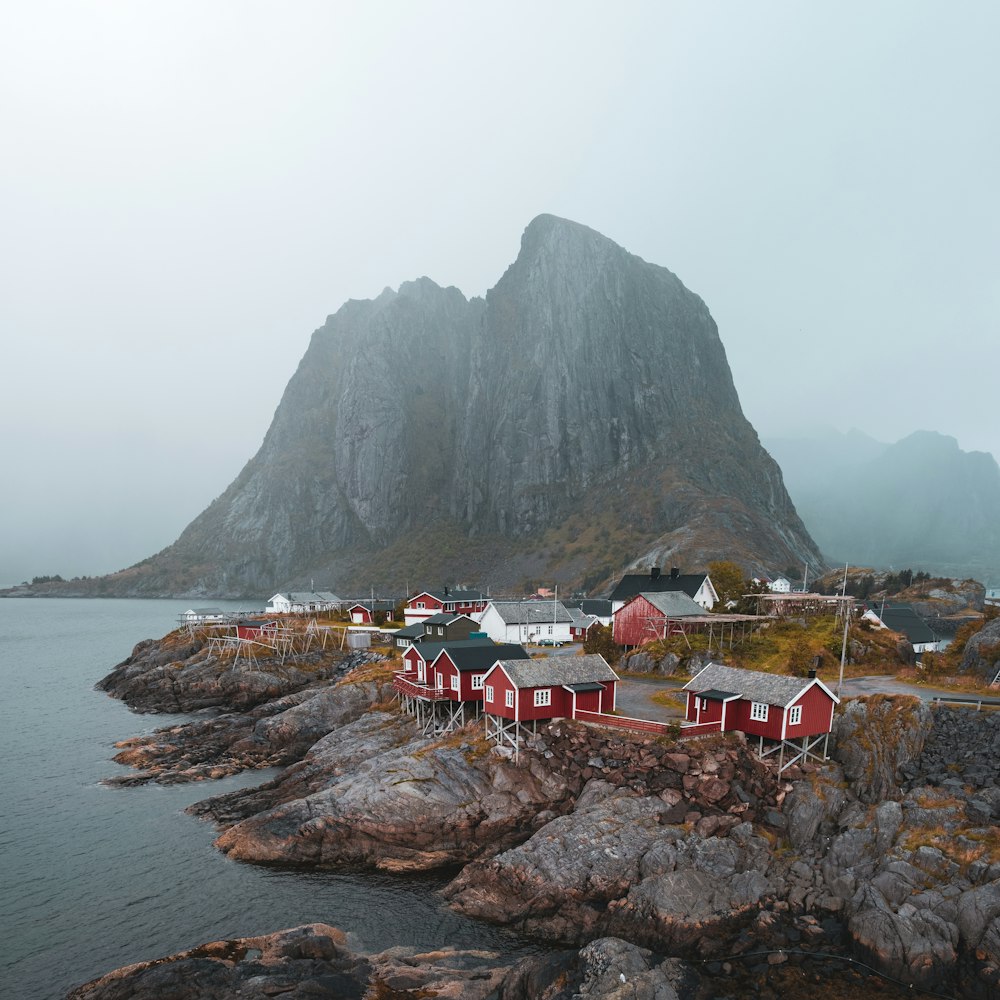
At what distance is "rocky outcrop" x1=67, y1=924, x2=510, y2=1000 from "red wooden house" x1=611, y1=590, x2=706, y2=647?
37.1m

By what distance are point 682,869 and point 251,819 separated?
24602 mm

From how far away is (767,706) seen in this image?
34031mm

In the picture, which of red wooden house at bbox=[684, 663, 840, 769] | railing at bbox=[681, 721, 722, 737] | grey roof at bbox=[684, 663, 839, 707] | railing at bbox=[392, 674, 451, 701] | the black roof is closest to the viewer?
red wooden house at bbox=[684, 663, 840, 769]

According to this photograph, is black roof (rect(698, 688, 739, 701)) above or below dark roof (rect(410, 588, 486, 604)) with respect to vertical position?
below

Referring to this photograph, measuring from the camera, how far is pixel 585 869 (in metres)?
28.4

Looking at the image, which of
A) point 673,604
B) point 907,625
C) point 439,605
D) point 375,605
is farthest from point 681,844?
point 375,605

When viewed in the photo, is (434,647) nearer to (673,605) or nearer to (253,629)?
(673,605)

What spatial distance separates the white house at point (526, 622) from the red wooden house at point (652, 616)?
1247 centimetres

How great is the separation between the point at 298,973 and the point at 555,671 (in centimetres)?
2161

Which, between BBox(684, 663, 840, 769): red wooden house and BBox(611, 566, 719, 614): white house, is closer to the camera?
BBox(684, 663, 840, 769): red wooden house

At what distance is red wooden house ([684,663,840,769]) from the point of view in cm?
3350

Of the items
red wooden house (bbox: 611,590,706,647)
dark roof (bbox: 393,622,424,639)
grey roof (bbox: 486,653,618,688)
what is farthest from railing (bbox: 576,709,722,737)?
dark roof (bbox: 393,622,424,639)

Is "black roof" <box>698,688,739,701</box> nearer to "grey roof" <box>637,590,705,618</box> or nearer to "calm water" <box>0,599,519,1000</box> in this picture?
"calm water" <box>0,599,519,1000</box>

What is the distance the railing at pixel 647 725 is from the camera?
3523cm
